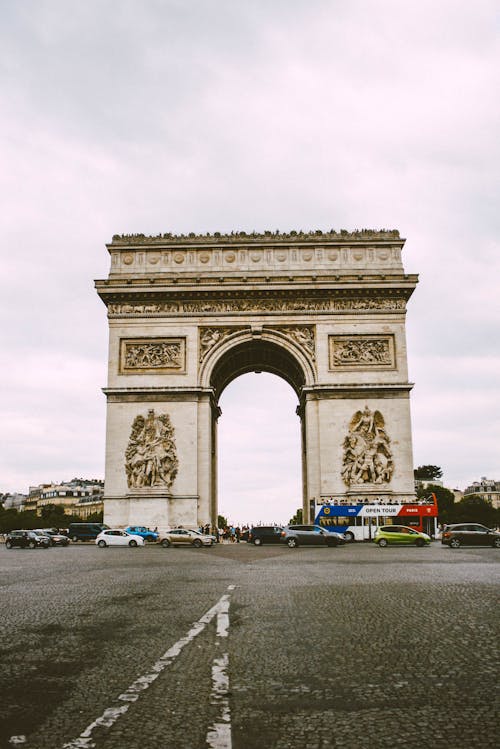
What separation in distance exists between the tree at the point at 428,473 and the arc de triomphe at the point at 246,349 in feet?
248

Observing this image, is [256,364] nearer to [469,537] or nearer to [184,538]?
[184,538]

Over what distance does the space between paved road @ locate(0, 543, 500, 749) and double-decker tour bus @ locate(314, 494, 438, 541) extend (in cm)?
2497

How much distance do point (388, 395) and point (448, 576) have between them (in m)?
24.1

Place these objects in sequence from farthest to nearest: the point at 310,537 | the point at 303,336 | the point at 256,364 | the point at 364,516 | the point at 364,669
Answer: the point at 256,364
the point at 303,336
the point at 364,516
the point at 310,537
the point at 364,669

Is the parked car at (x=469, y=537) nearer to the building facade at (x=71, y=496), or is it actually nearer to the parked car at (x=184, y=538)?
the parked car at (x=184, y=538)

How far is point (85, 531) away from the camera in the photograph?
45281mm

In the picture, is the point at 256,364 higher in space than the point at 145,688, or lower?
higher

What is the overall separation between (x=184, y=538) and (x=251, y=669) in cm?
2855

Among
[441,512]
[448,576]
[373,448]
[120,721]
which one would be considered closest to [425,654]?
[120,721]

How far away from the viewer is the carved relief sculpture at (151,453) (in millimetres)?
37031

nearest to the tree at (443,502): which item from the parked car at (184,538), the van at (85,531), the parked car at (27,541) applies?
the van at (85,531)

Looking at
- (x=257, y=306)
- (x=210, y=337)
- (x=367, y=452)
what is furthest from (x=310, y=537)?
(x=257, y=306)

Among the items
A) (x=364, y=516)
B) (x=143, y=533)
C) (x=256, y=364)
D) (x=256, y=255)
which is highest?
(x=256, y=255)

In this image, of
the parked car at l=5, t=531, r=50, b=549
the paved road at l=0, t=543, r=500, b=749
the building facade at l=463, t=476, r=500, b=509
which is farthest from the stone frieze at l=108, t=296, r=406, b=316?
the building facade at l=463, t=476, r=500, b=509
